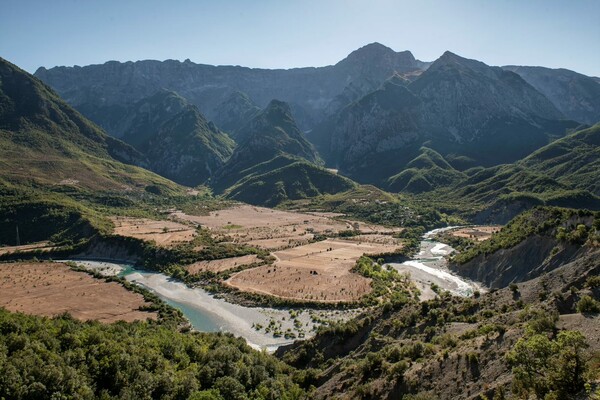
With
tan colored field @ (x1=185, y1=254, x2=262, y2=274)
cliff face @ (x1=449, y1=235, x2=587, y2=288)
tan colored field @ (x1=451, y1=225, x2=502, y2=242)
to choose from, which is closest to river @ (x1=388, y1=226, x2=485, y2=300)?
cliff face @ (x1=449, y1=235, x2=587, y2=288)

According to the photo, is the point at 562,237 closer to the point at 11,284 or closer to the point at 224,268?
the point at 224,268

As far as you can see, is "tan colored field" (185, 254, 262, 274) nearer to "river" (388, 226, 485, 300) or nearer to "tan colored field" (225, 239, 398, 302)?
"tan colored field" (225, 239, 398, 302)

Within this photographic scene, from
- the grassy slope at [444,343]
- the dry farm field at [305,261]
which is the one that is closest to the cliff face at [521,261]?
the grassy slope at [444,343]

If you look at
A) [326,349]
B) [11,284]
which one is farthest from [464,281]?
[11,284]

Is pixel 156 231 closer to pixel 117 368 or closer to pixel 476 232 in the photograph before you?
pixel 476 232

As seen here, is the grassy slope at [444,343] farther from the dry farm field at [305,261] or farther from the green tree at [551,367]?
the dry farm field at [305,261]

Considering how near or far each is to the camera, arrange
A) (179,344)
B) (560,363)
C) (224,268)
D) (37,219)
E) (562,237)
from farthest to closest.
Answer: (37,219), (224,268), (562,237), (179,344), (560,363)

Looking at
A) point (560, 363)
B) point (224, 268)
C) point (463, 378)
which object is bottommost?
point (224, 268)
